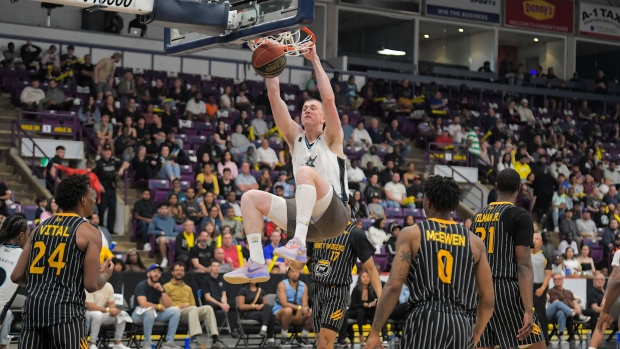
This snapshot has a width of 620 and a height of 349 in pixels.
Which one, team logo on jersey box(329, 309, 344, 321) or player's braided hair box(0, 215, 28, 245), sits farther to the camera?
team logo on jersey box(329, 309, 344, 321)

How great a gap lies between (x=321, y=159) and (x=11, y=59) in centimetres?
1592

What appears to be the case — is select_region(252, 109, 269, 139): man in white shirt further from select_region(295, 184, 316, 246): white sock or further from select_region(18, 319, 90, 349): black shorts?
select_region(18, 319, 90, 349): black shorts

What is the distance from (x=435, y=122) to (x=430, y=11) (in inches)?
269

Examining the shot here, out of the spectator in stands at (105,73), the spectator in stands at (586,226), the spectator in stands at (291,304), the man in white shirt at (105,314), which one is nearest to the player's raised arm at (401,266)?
the man in white shirt at (105,314)

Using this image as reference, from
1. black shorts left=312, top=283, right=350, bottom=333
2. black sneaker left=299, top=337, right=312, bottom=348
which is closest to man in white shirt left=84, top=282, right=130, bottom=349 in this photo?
black sneaker left=299, top=337, right=312, bottom=348

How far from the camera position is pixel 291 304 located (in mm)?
15828

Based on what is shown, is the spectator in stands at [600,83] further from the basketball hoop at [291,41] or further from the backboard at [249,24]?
the backboard at [249,24]

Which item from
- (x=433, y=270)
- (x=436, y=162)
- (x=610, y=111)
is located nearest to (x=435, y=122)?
(x=436, y=162)

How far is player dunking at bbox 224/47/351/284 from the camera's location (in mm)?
7852

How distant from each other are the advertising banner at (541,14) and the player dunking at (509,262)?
88.5 feet

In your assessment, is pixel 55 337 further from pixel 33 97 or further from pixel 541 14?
pixel 541 14

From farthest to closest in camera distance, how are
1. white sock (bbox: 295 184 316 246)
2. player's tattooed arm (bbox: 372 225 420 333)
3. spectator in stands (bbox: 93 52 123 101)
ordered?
spectator in stands (bbox: 93 52 123 101) < white sock (bbox: 295 184 316 246) < player's tattooed arm (bbox: 372 225 420 333)

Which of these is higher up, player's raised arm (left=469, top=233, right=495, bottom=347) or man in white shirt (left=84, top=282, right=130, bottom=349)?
player's raised arm (left=469, top=233, right=495, bottom=347)

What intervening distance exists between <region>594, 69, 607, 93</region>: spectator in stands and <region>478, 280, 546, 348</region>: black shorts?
27.6 metres
